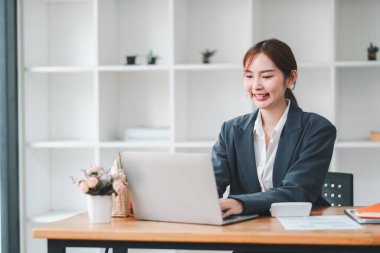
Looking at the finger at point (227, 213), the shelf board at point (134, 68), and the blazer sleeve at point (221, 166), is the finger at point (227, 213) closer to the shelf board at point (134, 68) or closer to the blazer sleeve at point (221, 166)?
the blazer sleeve at point (221, 166)

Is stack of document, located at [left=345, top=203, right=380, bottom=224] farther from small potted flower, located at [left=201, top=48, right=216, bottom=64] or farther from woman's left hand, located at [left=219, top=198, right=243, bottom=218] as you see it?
small potted flower, located at [left=201, top=48, right=216, bottom=64]

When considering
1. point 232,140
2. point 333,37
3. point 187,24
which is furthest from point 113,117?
point 232,140

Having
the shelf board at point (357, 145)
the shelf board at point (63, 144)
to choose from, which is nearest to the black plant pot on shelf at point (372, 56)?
the shelf board at point (357, 145)

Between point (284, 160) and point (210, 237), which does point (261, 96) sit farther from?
point (210, 237)

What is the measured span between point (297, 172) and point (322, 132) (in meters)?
0.21

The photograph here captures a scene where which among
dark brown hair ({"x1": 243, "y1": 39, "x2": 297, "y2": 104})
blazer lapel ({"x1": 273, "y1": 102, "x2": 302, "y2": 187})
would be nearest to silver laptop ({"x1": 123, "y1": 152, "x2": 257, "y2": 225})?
blazer lapel ({"x1": 273, "y1": 102, "x2": 302, "y2": 187})

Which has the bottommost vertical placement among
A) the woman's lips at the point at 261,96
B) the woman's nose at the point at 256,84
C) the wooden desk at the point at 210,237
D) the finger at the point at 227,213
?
the wooden desk at the point at 210,237

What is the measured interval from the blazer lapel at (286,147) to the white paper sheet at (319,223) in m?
0.40

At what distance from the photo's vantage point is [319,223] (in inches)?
91.6

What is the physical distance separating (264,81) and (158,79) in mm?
1921

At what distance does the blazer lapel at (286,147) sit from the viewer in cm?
283

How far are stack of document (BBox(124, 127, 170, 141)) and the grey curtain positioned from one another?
0.73 meters

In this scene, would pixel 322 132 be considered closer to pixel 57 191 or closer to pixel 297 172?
pixel 297 172

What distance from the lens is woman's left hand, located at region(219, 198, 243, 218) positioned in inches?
96.0
